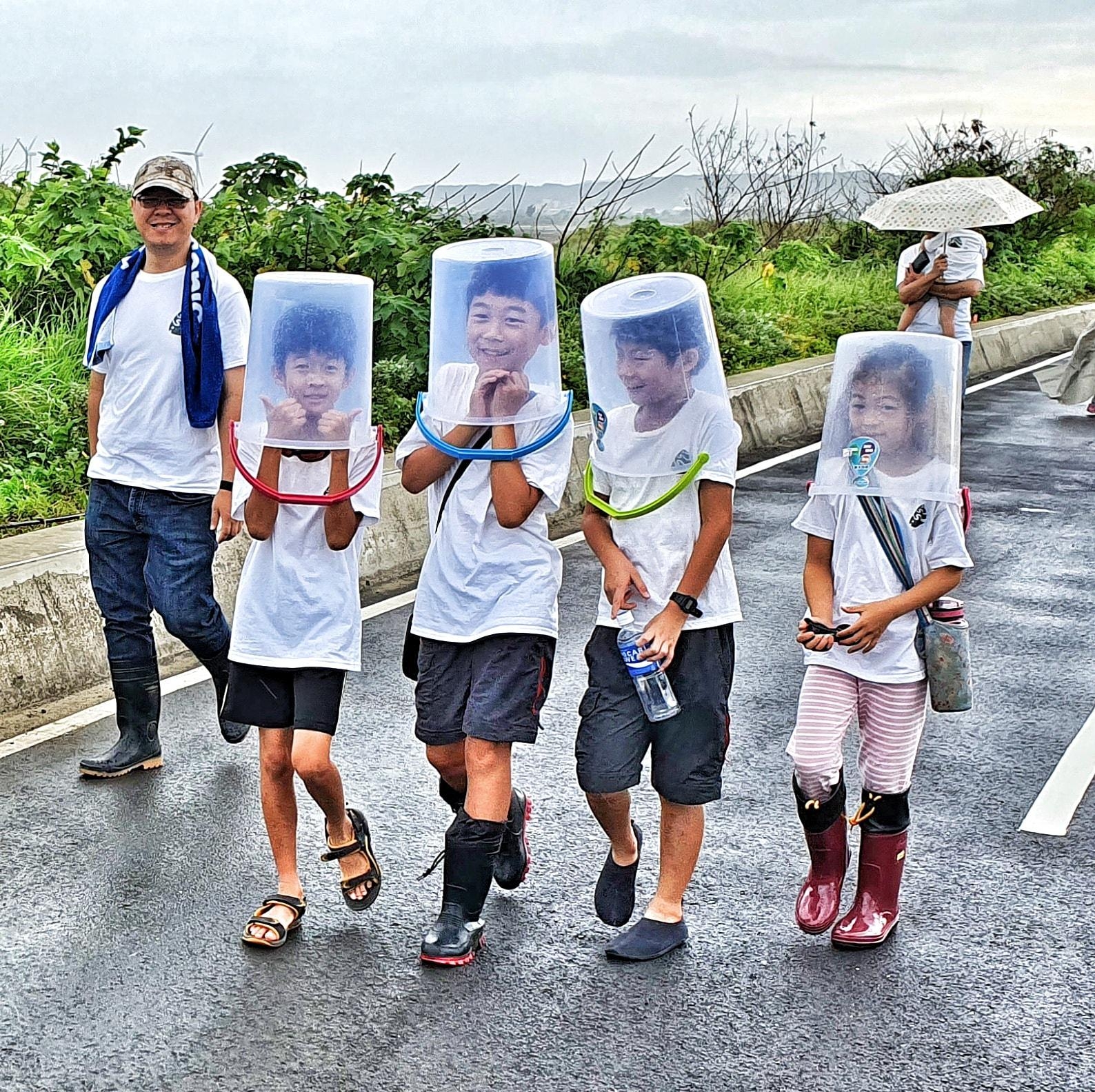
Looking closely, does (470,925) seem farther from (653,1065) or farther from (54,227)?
(54,227)

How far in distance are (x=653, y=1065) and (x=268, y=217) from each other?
10045 millimetres

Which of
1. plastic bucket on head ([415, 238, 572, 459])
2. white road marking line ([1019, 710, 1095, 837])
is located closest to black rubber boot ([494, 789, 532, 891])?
plastic bucket on head ([415, 238, 572, 459])

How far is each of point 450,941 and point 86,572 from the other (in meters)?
3.29

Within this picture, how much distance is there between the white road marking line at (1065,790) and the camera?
525 centimetres

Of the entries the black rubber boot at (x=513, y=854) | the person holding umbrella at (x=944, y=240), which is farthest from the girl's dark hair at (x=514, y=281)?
the person holding umbrella at (x=944, y=240)

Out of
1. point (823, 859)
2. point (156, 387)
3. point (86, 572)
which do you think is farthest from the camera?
point (86, 572)

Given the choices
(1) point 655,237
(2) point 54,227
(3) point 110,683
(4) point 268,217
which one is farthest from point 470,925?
(1) point 655,237

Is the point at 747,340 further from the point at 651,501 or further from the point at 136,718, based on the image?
the point at 651,501

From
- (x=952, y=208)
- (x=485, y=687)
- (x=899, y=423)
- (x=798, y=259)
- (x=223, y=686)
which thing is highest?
(x=952, y=208)

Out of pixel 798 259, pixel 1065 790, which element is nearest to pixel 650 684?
pixel 1065 790

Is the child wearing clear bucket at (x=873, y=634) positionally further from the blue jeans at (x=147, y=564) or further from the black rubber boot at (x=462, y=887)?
the blue jeans at (x=147, y=564)

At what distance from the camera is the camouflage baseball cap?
5309 mm

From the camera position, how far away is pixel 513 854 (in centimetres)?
466

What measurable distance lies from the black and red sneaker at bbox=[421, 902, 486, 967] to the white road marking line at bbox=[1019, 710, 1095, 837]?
195 cm
